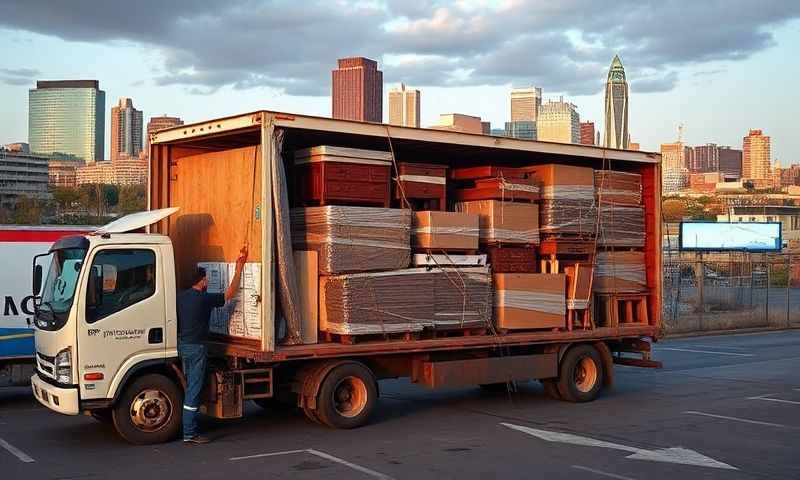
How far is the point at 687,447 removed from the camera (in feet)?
37.2

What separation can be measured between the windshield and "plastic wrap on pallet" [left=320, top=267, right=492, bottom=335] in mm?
2853

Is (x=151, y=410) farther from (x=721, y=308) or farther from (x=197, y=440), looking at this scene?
(x=721, y=308)

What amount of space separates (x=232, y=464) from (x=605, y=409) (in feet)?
20.1

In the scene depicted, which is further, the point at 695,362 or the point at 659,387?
the point at 695,362

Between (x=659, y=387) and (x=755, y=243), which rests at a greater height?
(x=755, y=243)

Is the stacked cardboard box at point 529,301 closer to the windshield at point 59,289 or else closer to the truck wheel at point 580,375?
the truck wheel at point 580,375

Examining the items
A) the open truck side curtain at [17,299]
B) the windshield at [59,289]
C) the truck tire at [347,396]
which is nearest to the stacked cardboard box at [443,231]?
the truck tire at [347,396]

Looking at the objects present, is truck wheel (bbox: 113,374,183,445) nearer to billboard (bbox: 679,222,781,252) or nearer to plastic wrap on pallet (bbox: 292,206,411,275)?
plastic wrap on pallet (bbox: 292,206,411,275)

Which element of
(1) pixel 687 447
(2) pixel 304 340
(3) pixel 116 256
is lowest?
(1) pixel 687 447

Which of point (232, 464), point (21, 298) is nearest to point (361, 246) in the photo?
point (232, 464)

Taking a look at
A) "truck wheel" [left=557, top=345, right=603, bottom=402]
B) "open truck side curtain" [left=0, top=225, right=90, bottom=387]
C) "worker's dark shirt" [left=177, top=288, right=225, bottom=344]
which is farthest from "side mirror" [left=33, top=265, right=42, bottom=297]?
"truck wheel" [left=557, top=345, right=603, bottom=402]

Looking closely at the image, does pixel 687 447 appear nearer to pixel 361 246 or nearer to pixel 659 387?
pixel 361 246

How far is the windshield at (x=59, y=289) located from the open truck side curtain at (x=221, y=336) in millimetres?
25

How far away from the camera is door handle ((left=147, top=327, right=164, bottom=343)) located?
11.3 metres
